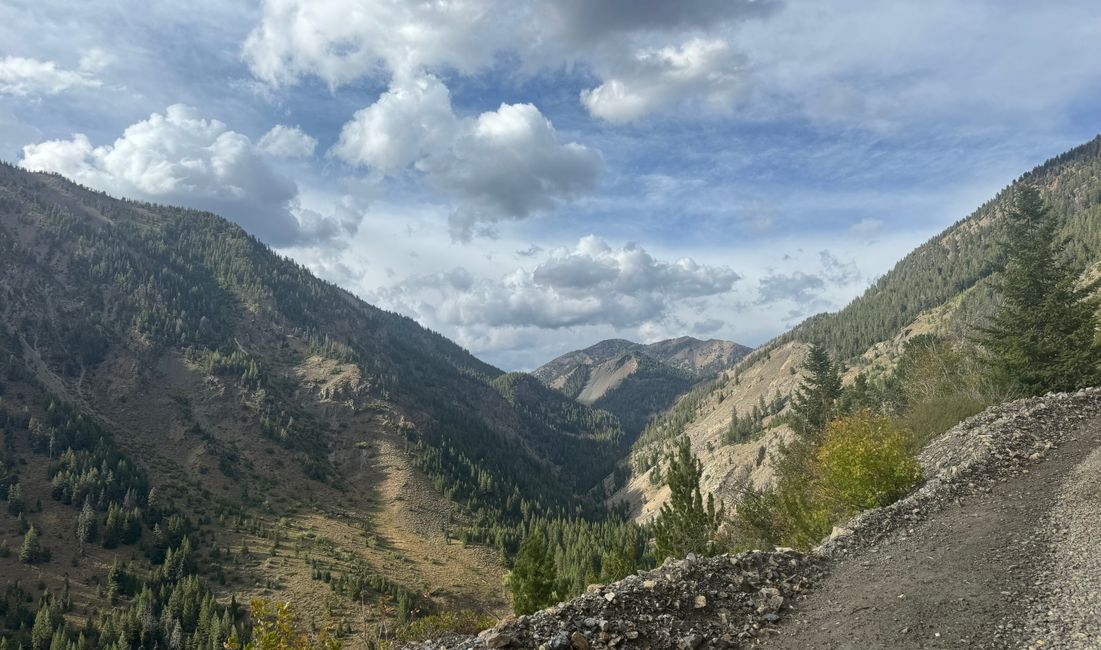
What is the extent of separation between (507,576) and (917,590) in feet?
147

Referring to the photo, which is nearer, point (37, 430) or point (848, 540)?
point (848, 540)

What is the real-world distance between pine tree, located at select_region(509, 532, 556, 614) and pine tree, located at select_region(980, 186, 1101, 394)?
1633 inches

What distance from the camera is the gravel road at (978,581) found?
40.0ft

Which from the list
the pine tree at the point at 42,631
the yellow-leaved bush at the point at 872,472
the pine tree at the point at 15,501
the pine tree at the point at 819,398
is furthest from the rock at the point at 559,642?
the pine tree at the point at 15,501

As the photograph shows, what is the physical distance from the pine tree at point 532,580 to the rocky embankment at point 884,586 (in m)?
35.8

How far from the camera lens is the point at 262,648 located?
1191 centimetres

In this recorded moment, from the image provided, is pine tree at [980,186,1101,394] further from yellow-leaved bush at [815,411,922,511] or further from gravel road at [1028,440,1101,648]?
gravel road at [1028,440,1101,648]

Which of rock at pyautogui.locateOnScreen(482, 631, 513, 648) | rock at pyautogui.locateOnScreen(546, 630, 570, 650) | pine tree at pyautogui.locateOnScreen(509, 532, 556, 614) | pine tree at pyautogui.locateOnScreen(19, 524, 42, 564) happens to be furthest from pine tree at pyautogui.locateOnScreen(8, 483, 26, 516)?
rock at pyautogui.locateOnScreen(546, 630, 570, 650)

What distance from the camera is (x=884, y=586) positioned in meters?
14.9

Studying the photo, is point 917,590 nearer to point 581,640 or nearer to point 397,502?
point 581,640

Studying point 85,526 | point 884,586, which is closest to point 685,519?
point 884,586

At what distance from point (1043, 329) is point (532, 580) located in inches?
1807

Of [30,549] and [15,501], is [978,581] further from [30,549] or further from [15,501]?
[15,501]

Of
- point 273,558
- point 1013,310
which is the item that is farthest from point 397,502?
point 1013,310
